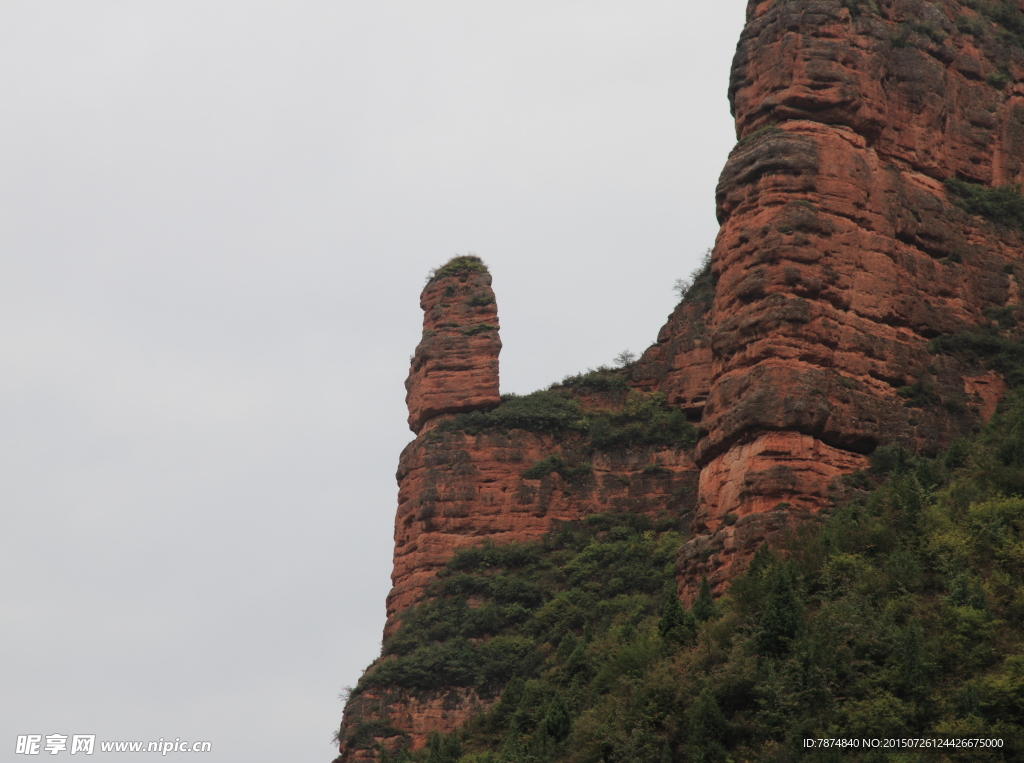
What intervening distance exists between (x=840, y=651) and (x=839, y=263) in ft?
62.5

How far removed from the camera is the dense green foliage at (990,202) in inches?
2406

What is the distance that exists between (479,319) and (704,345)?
11.8 metres

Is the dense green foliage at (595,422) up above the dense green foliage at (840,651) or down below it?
above

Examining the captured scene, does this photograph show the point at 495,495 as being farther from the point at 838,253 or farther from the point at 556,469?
the point at 838,253

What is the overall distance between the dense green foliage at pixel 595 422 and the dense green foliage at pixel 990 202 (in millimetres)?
18981

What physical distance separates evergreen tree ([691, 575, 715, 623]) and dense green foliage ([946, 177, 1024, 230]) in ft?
71.0

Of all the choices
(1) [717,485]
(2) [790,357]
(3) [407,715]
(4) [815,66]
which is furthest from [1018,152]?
(3) [407,715]

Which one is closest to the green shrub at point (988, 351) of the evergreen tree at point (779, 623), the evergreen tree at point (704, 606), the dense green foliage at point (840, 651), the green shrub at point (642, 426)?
the dense green foliage at point (840, 651)

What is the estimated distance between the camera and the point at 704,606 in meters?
47.0

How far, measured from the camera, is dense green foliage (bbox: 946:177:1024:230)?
6112 centimetres

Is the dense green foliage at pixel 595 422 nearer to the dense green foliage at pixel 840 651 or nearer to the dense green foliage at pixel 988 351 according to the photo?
the dense green foliage at pixel 840 651

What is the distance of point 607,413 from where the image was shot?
78.7 m

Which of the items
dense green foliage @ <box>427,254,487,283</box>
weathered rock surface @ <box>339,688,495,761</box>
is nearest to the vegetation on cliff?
dense green foliage @ <box>427,254,487,283</box>

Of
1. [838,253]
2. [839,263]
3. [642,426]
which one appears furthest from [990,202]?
[642,426]
